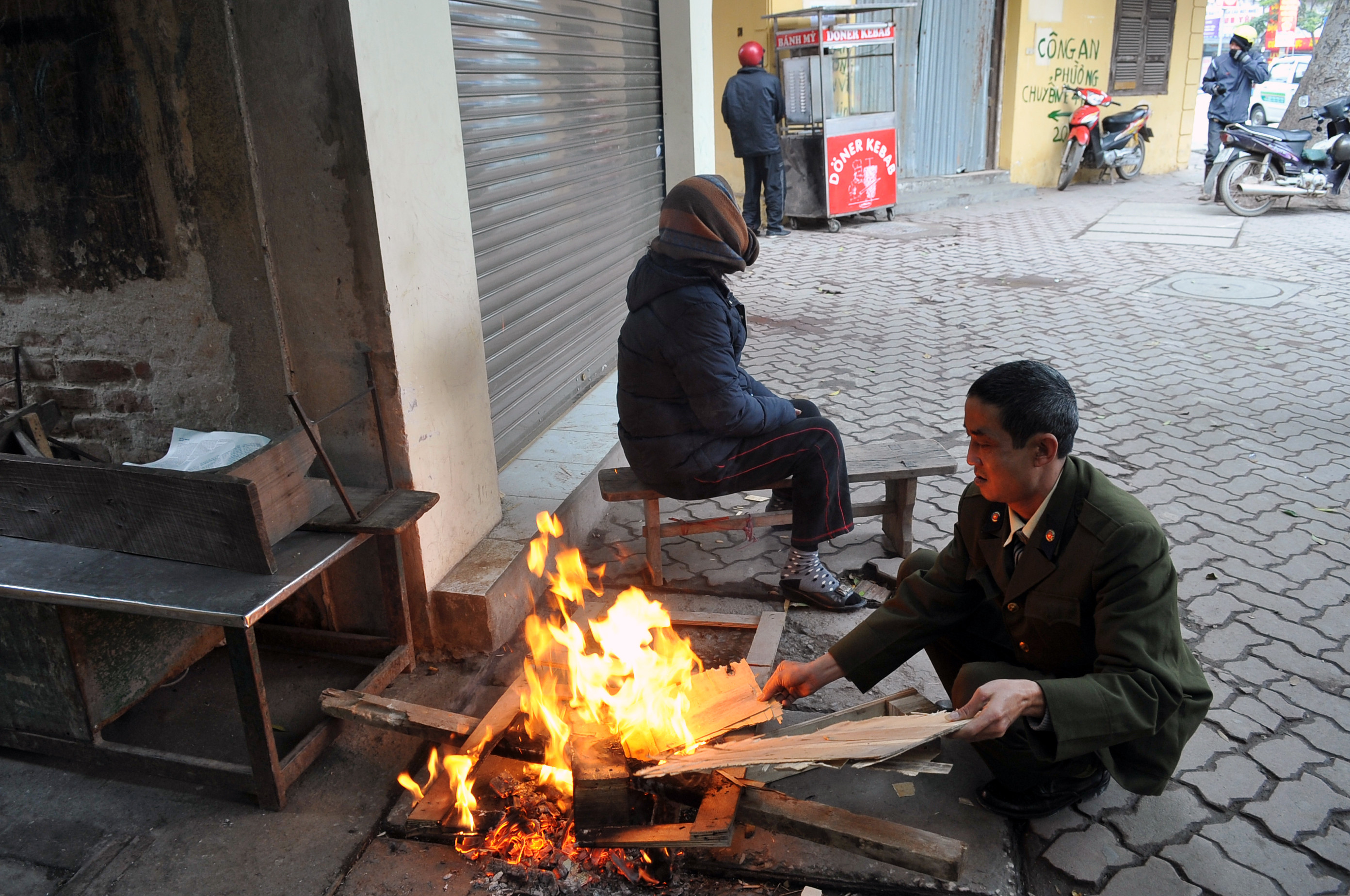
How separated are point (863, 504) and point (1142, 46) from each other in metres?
15.8

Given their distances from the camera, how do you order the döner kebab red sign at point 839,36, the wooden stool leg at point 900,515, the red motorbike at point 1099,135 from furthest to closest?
the red motorbike at point 1099,135 → the döner kebab red sign at point 839,36 → the wooden stool leg at point 900,515

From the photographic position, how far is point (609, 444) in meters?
4.74

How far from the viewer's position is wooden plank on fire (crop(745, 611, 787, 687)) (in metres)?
3.20

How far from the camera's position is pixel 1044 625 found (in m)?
2.40

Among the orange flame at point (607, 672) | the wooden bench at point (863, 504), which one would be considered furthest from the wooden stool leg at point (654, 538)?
the orange flame at point (607, 672)

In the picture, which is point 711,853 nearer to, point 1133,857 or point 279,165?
point 1133,857

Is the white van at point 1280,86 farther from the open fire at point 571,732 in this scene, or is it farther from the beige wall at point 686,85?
the open fire at point 571,732

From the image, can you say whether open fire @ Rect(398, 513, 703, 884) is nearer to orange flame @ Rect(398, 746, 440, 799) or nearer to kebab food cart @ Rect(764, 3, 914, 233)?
orange flame @ Rect(398, 746, 440, 799)

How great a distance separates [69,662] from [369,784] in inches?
37.5

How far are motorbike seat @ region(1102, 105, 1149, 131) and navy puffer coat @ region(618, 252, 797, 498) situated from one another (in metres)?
13.9

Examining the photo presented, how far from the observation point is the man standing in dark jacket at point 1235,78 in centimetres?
1285

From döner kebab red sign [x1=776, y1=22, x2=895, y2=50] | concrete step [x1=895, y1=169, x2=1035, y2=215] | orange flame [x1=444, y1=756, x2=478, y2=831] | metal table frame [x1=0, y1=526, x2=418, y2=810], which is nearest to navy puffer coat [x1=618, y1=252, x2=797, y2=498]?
metal table frame [x1=0, y1=526, x2=418, y2=810]

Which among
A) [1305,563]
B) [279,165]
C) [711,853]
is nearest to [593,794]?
[711,853]

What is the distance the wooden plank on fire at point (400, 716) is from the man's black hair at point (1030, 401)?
171 cm
